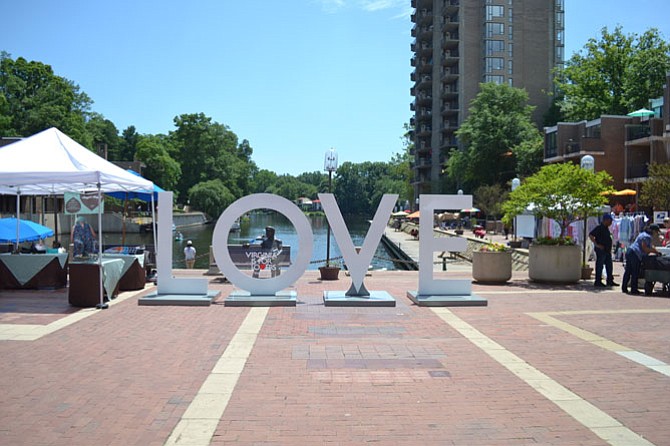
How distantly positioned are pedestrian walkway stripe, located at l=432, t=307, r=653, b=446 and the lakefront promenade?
21mm

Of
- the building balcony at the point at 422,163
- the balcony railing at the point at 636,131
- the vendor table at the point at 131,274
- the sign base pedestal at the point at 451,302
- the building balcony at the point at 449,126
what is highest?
the building balcony at the point at 449,126

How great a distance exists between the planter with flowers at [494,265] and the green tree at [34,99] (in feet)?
185

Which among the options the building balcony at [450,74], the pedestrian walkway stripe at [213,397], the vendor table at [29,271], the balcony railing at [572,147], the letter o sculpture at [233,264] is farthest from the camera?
the building balcony at [450,74]

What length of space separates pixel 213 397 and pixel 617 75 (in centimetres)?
6056

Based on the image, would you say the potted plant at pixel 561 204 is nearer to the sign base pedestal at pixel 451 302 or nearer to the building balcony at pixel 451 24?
the sign base pedestal at pixel 451 302

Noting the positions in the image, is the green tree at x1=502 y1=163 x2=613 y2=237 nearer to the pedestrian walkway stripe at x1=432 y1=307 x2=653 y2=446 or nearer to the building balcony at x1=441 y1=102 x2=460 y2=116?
the pedestrian walkway stripe at x1=432 y1=307 x2=653 y2=446

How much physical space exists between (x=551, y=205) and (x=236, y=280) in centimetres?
845

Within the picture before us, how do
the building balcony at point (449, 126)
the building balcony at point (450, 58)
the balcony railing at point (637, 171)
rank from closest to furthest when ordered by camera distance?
the balcony railing at point (637, 171), the building balcony at point (450, 58), the building balcony at point (449, 126)

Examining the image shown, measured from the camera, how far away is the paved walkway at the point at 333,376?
504 cm

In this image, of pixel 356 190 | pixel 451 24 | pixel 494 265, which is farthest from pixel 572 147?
pixel 356 190

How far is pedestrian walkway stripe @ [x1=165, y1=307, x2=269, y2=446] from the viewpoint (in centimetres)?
491

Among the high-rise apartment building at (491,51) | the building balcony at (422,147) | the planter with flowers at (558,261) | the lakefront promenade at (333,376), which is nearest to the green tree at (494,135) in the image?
the high-rise apartment building at (491,51)

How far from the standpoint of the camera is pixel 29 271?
1338cm

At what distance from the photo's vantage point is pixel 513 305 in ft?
39.4
